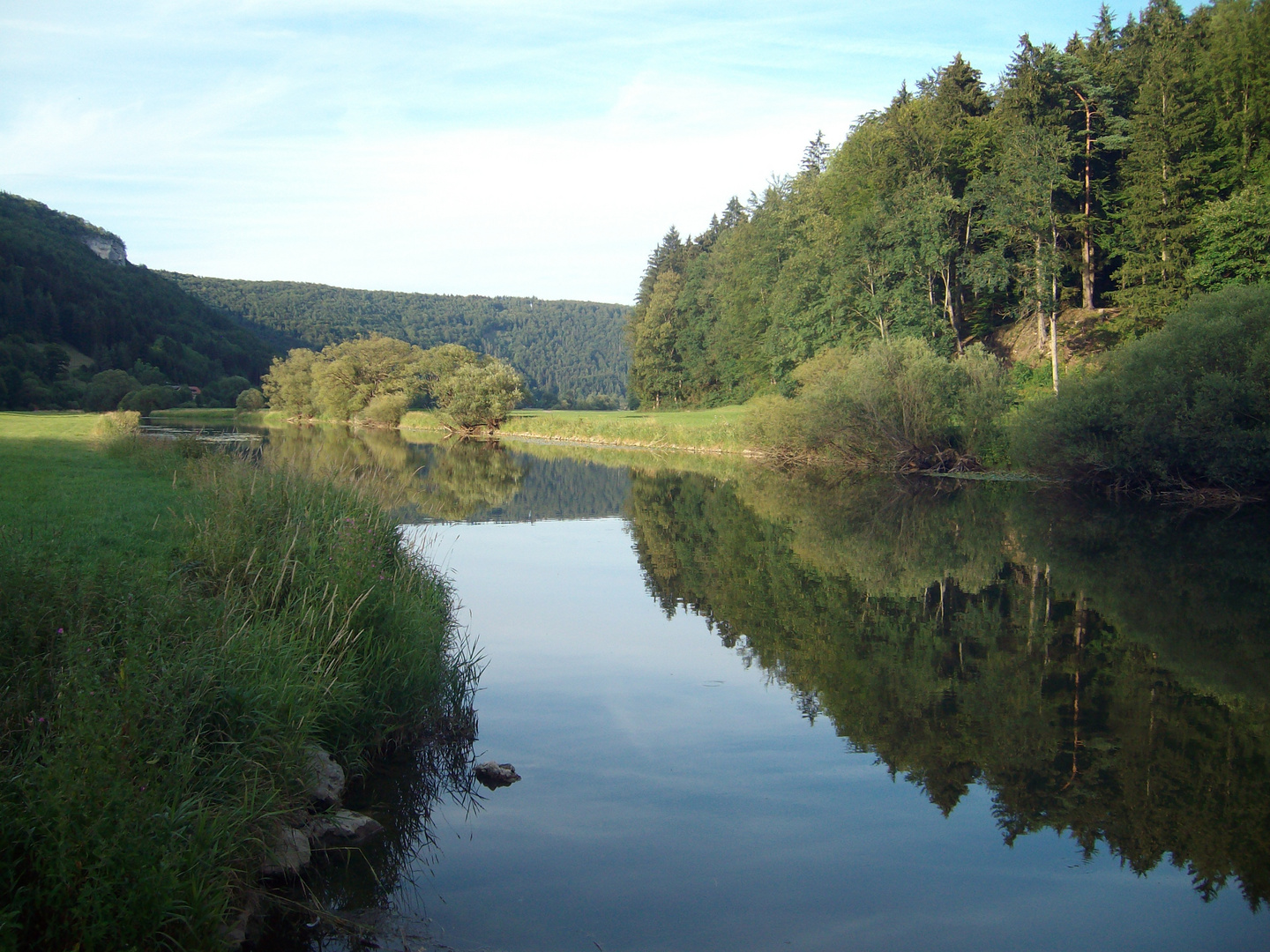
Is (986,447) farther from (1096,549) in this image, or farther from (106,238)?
(106,238)

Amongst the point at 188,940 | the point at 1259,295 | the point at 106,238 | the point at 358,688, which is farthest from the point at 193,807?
the point at 106,238

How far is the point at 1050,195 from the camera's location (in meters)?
37.2

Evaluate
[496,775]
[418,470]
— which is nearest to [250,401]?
[418,470]

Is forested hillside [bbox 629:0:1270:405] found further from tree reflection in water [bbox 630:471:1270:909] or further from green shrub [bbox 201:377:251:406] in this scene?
green shrub [bbox 201:377:251:406]

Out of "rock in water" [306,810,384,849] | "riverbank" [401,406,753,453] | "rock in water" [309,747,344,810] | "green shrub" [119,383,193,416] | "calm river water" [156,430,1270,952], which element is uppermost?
"green shrub" [119,383,193,416]

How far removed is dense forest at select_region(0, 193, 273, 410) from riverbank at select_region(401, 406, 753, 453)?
27523 millimetres

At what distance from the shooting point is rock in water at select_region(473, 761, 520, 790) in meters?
6.96

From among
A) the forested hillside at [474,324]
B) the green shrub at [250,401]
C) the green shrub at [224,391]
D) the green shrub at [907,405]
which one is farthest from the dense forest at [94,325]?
the green shrub at [907,405]

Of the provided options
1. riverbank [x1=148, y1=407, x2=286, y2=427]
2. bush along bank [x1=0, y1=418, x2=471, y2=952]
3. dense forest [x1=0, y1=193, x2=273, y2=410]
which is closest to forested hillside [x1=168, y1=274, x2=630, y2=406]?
dense forest [x1=0, y1=193, x2=273, y2=410]

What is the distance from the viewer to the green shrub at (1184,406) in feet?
71.3

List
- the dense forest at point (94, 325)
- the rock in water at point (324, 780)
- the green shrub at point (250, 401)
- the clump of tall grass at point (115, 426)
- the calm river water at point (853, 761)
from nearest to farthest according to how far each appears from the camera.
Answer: the calm river water at point (853, 761)
the rock in water at point (324, 780)
the clump of tall grass at point (115, 426)
the dense forest at point (94, 325)
the green shrub at point (250, 401)

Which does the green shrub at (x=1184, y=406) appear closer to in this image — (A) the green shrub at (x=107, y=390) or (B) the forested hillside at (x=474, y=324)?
(A) the green shrub at (x=107, y=390)

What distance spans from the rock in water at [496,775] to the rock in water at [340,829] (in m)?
1.20

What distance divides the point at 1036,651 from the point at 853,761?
13.7 feet
